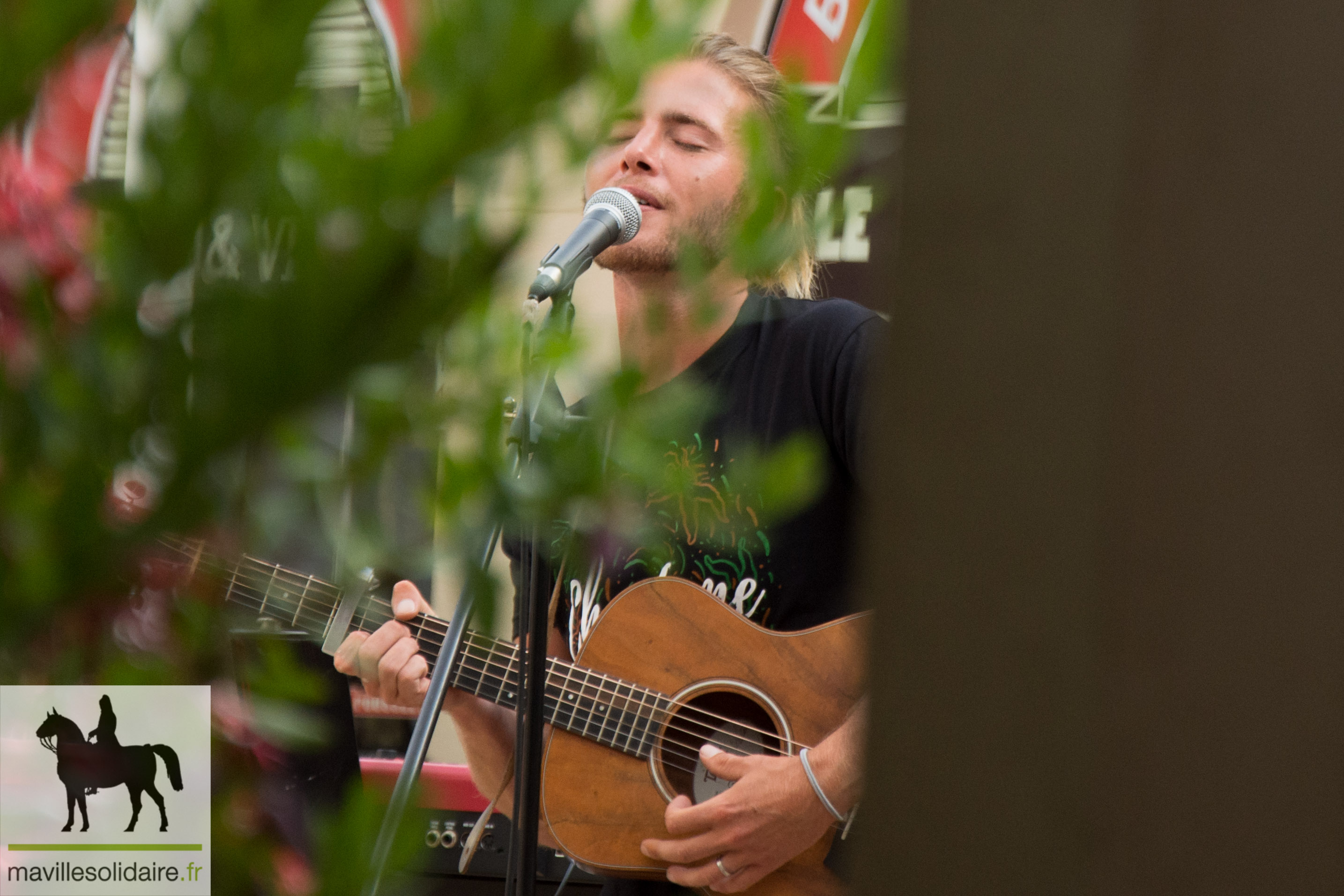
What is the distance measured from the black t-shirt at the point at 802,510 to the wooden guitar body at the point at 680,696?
0.04 m

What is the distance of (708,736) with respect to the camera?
6.86 feet

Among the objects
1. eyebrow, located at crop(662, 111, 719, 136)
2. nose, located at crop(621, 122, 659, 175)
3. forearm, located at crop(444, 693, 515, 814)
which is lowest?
forearm, located at crop(444, 693, 515, 814)

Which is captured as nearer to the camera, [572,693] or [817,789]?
[817,789]

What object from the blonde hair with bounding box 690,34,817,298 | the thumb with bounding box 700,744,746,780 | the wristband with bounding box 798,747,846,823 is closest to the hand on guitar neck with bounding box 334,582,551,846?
the thumb with bounding box 700,744,746,780

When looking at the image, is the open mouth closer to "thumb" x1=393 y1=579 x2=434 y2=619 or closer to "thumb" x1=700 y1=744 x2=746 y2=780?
"thumb" x1=393 y1=579 x2=434 y2=619

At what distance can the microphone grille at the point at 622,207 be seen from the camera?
157 cm

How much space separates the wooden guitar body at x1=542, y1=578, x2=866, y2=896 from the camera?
6.70 feet

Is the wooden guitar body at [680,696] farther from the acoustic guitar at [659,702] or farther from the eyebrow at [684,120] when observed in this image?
the eyebrow at [684,120]

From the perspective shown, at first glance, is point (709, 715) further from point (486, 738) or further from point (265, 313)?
point (265, 313)

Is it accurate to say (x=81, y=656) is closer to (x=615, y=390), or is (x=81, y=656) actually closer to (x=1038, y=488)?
(x=615, y=390)

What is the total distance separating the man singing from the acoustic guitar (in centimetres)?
4

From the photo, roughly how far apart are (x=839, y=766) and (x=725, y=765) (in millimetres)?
201

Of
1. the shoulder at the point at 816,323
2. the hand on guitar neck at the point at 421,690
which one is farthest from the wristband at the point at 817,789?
the shoulder at the point at 816,323

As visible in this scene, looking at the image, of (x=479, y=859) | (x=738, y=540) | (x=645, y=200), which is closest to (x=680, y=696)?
(x=738, y=540)
